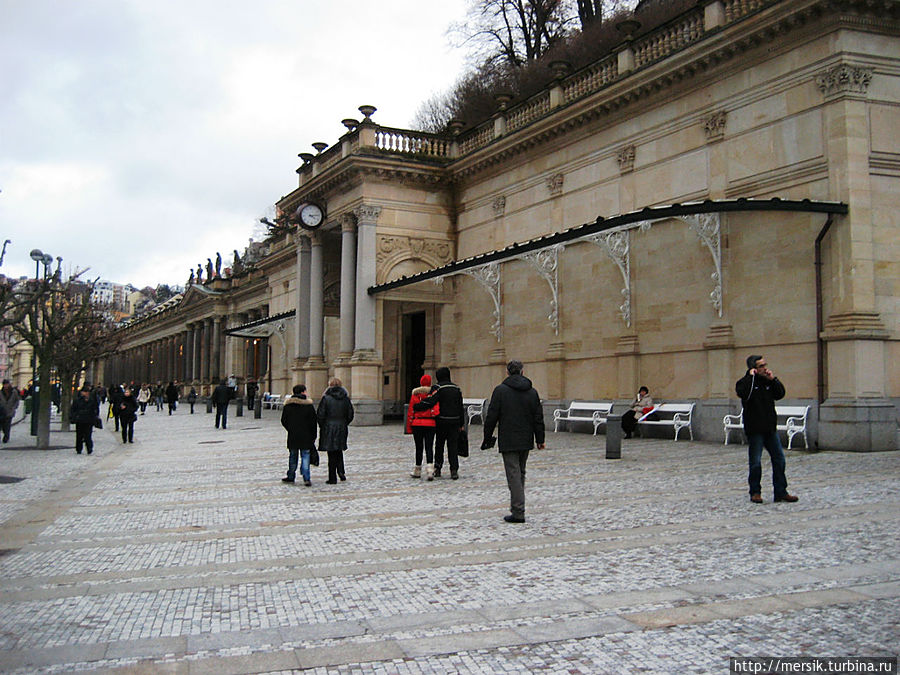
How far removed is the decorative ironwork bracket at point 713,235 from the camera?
703 inches

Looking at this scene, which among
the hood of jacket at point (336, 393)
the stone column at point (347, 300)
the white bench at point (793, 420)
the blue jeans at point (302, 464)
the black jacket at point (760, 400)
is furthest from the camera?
→ the stone column at point (347, 300)

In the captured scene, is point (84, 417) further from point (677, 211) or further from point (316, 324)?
point (316, 324)

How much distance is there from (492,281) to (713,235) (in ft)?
28.2

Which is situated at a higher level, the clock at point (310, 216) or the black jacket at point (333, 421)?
the clock at point (310, 216)

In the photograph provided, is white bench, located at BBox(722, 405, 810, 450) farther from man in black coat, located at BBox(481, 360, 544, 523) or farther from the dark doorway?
the dark doorway

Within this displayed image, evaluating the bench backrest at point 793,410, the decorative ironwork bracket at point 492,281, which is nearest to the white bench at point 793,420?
the bench backrest at point 793,410

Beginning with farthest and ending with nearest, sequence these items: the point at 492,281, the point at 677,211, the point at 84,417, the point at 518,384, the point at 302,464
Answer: the point at 492,281 → the point at 84,417 → the point at 677,211 → the point at 302,464 → the point at 518,384

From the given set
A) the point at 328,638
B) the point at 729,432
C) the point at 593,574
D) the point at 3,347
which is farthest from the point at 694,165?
the point at 3,347

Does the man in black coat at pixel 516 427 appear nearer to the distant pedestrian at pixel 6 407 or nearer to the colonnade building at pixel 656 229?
the colonnade building at pixel 656 229

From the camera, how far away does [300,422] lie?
12.0 meters

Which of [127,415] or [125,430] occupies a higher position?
[127,415]

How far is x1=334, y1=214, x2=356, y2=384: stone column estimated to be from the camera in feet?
94.2

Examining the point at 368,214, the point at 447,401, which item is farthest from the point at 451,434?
the point at 368,214

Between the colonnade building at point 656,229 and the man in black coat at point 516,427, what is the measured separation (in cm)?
909
